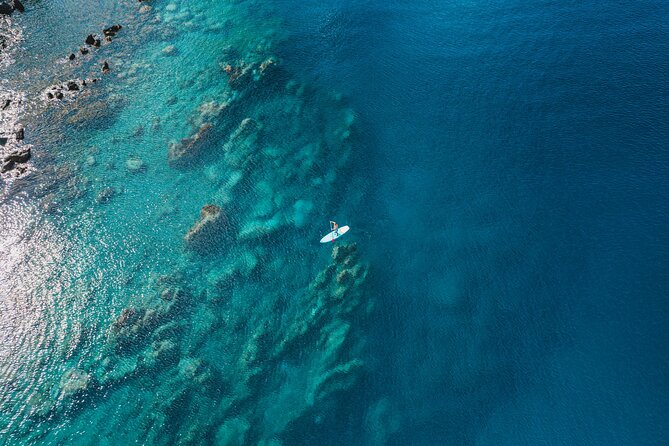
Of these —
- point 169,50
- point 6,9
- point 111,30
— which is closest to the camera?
point 169,50

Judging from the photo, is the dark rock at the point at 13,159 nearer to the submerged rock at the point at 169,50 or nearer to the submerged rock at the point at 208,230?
the submerged rock at the point at 169,50

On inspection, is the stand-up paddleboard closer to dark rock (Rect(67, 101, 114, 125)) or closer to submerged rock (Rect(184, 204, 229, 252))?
submerged rock (Rect(184, 204, 229, 252))

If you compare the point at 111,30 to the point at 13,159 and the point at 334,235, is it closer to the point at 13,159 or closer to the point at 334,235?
the point at 13,159

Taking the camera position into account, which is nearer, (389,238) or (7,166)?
(389,238)

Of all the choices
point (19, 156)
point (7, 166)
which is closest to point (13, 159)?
point (19, 156)

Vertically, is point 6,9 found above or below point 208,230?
above

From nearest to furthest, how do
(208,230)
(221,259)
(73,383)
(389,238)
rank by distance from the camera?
(73,383) → (221,259) → (389,238) → (208,230)
